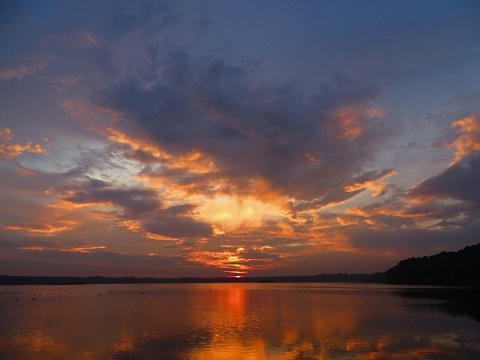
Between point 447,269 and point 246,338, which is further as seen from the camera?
point 447,269

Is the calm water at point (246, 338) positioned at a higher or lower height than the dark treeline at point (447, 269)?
lower

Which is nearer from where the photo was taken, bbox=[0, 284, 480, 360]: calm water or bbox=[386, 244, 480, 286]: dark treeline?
bbox=[0, 284, 480, 360]: calm water

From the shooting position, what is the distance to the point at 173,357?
77.4ft

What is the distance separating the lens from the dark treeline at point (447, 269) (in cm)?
12644

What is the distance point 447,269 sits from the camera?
13625cm

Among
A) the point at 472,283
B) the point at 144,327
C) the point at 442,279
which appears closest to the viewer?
the point at 144,327

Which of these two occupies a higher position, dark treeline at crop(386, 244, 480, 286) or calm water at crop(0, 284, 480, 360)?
dark treeline at crop(386, 244, 480, 286)

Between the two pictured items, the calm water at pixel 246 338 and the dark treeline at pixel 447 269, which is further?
the dark treeline at pixel 447 269

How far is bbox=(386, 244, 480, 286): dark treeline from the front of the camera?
126438 mm

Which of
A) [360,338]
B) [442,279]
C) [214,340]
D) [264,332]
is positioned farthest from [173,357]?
[442,279]

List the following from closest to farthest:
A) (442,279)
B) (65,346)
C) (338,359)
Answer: (338,359)
(65,346)
(442,279)

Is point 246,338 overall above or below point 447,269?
below

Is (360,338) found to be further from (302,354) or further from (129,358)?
(129,358)

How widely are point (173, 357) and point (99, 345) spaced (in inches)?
274
